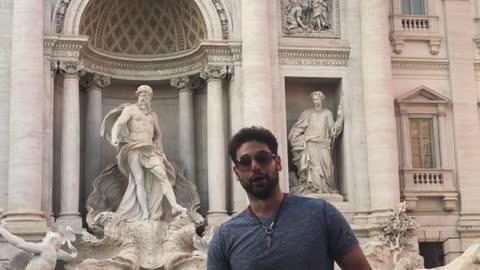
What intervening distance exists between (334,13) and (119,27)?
591cm

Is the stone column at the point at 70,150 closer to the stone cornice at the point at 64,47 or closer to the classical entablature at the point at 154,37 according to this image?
the stone cornice at the point at 64,47

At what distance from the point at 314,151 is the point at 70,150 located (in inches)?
244

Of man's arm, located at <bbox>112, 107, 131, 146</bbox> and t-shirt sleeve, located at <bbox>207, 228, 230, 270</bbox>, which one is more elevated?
man's arm, located at <bbox>112, 107, 131, 146</bbox>

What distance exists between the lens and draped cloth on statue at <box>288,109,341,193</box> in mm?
20531

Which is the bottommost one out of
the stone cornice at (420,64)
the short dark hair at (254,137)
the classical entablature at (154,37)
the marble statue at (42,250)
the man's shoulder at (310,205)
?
the marble statue at (42,250)

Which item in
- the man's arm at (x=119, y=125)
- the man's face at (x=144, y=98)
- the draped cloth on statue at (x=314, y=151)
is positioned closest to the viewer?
the man's arm at (x=119, y=125)

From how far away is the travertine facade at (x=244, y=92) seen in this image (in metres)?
18.9

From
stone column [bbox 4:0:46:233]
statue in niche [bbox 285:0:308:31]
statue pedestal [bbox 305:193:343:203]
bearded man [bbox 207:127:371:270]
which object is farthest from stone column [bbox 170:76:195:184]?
bearded man [bbox 207:127:371:270]

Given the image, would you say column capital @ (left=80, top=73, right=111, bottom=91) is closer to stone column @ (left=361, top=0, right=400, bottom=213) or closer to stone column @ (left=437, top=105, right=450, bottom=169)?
stone column @ (left=361, top=0, right=400, bottom=213)

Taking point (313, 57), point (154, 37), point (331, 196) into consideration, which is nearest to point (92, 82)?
point (154, 37)

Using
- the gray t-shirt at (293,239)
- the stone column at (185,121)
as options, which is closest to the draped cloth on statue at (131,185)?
the stone column at (185,121)

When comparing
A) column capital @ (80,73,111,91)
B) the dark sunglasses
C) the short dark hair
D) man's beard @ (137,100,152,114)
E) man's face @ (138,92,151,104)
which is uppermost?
column capital @ (80,73,111,91)

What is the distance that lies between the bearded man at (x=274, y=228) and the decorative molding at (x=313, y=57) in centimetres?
1711

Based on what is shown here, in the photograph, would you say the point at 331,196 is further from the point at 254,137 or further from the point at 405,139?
the point at 254,137
